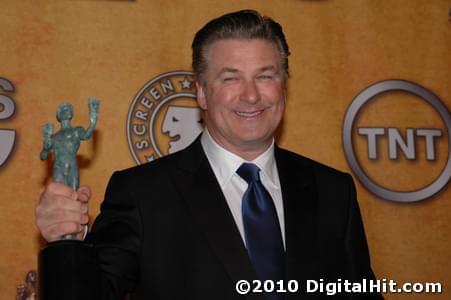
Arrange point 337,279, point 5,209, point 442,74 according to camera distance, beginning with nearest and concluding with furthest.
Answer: point 337,279 → point 5,209 → point 442,74

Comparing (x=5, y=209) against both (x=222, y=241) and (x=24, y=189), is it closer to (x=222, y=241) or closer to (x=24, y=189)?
(x=24, y=189)

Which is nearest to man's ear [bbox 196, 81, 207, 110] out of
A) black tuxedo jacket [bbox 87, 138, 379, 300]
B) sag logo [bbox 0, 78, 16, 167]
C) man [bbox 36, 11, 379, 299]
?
man [bbox 36, 11, 379, 299]

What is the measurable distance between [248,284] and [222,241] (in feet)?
0.41

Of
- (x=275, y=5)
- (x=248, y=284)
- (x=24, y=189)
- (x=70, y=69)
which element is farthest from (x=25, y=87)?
(x=248, y=284)

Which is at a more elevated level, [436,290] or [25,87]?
[25,87]

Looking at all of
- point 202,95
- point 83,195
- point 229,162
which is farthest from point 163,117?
point 83,195

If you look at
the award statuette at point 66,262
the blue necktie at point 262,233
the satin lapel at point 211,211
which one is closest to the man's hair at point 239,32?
the satin lapel at point 211,211

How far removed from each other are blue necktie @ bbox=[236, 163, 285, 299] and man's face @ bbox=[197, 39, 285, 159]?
0.41 ft

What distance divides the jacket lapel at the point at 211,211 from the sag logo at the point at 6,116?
83cm

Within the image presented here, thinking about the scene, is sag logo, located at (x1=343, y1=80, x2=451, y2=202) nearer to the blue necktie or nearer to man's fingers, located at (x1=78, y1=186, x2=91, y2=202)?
the blue necktie

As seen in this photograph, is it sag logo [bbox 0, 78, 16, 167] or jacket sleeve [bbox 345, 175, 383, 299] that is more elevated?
sag logo [bbox 0, 78, 16, 167]

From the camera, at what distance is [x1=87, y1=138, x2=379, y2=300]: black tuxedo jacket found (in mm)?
2051

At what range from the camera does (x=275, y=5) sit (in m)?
3.22

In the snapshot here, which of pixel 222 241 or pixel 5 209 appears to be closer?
pixel 222 241
